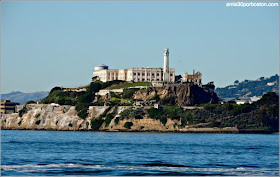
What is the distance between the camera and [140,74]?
169 meters

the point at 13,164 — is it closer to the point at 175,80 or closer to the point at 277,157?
the point at 277,157

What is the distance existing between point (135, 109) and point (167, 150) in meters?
67.9

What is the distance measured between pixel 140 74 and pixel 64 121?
95.9ft

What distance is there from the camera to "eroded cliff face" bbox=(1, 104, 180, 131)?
136m

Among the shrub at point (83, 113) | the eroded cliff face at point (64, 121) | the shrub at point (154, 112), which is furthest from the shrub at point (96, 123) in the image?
the shrub at point (154, 112)

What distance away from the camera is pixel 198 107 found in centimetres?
14062

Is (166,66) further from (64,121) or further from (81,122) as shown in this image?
(64,121)

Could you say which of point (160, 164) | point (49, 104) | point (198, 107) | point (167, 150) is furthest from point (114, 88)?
point (160, 164)

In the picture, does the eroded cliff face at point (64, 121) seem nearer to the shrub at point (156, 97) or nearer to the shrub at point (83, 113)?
the shrub at point (83, 113)

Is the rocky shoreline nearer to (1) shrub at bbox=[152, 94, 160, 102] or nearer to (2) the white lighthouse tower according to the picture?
(1) shrub at bbox=[152, 94, 160, 102]

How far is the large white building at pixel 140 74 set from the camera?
161m

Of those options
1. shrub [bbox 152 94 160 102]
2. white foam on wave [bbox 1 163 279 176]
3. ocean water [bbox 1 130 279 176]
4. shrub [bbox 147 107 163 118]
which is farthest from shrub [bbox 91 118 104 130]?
white foam on wave [bbox 1 163 279 176]

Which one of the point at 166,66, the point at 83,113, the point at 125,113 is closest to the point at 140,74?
the point at 166,66

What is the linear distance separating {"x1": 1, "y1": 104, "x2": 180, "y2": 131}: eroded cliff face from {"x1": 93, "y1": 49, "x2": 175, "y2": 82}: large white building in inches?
893
